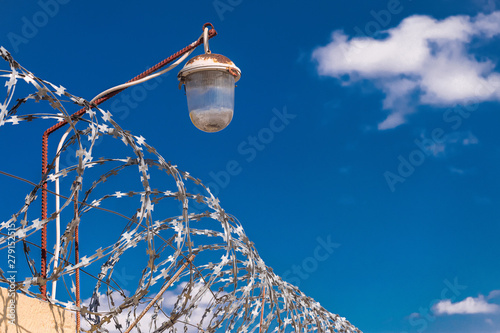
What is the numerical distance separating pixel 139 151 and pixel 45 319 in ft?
5.71

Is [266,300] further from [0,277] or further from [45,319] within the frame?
[0,277]

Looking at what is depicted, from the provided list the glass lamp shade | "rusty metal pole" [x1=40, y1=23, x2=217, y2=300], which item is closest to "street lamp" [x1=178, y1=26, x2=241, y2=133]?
the glass lamp shade

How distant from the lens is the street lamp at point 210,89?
24.4ft

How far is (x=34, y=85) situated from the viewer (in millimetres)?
5254

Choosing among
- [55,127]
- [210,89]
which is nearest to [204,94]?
[210,89]

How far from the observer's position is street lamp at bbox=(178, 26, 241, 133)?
7.44m

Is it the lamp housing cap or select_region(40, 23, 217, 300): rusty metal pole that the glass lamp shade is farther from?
select_region(40, 23, 217, 300): rusty metal pole

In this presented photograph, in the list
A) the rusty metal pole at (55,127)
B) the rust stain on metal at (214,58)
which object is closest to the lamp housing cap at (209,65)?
the rust stain on metal at (214,58)

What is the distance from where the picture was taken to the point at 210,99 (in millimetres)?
7453

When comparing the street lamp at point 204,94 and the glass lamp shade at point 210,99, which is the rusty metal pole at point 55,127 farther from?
the glass lamp shade at point 210,99

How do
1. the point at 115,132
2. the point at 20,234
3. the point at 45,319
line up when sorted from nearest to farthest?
the point at 20,234 → the point at 115,132 → the point at 45,319

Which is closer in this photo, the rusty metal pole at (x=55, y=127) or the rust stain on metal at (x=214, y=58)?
the rusty metal pole at (x=55, y=127)

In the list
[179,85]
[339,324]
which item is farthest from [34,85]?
[339,324]

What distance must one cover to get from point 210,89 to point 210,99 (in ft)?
0.42
